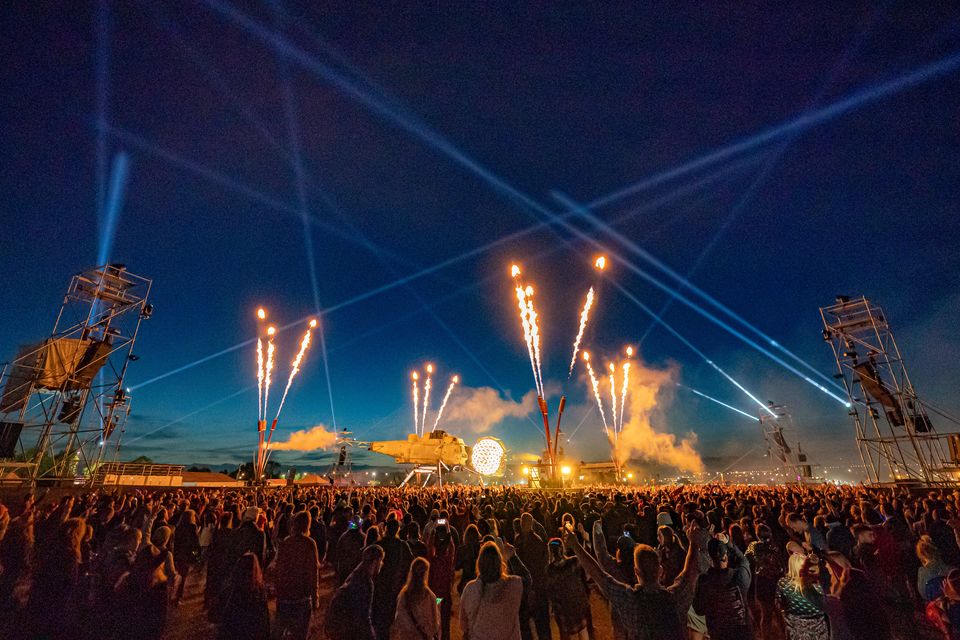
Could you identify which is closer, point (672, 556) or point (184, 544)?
point (672, 556)

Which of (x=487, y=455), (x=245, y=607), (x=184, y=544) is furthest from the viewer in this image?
(x=487, y=455)

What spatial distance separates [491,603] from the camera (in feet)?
15.1

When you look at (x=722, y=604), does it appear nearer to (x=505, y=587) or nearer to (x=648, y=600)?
(x=648, y=600)

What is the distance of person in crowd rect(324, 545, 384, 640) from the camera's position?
5.05 meters

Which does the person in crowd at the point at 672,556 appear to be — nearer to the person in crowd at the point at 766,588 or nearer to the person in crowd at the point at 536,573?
the person in crowd at the point at 766,588

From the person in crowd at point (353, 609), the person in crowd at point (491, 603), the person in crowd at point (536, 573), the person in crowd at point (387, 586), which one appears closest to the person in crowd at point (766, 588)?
the person in crowd at point (536, 573)

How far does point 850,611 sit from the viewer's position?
5.07m

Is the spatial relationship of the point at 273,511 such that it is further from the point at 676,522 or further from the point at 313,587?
the point at 676,522

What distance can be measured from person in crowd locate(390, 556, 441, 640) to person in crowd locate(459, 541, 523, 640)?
1.16ft

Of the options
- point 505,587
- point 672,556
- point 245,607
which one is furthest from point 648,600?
point 245,607

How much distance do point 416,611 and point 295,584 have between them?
7.18 ft

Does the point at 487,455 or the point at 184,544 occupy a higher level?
the point at 487,455

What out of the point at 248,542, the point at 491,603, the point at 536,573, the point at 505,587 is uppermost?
the point at 248,542

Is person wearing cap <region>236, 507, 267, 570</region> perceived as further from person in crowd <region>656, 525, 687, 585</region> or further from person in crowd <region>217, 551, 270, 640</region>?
person in crowd <region>656, 525, 687, 585</region>
